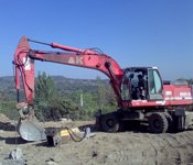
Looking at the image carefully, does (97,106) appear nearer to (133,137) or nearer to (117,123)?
(117,123)

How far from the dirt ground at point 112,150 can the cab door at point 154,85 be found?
1.61 m

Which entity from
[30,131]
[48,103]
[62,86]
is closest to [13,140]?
[30,131]

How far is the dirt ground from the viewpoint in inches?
487

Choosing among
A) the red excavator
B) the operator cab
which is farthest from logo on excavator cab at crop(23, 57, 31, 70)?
the operator cab

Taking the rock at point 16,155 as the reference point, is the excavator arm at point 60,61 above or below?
above

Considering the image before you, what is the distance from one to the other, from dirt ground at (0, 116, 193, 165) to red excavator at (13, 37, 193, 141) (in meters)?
0.84

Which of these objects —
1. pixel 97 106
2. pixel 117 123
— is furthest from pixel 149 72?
pixel 97 106

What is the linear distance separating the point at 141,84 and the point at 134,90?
346 mm

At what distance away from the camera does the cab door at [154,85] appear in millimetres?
17641

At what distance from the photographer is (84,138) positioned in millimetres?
15773

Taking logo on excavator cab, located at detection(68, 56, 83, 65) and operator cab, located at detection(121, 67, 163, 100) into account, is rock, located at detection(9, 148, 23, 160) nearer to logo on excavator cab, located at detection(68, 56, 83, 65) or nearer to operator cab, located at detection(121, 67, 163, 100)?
logo on excavator cab, located at detection(68, 56, 83, 65)

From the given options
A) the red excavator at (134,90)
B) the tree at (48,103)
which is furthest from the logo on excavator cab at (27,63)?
the tree at (48,103)

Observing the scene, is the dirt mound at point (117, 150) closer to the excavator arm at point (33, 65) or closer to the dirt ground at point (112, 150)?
the dirt ground at point (112, 150)

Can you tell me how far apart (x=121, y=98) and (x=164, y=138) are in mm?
2786
